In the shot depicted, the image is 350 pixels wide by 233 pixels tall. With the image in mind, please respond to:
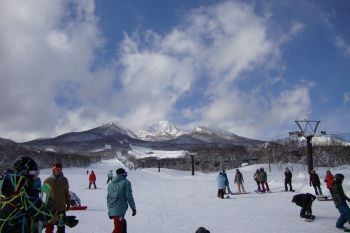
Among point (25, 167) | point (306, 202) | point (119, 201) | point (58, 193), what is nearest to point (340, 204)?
point (306, 202)

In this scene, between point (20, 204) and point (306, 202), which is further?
point (306, 202)

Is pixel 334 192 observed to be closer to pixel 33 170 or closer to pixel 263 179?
pixel 33 170

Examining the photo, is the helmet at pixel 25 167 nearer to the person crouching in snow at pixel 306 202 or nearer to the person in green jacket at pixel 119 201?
the person in green jacket at pixel 119 201

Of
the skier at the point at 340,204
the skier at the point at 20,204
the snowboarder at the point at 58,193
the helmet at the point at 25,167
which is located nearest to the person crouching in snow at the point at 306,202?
the skier at the point at 340,204

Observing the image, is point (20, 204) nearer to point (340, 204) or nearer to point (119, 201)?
point (119, 201)

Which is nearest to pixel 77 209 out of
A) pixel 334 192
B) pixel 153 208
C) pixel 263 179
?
pixel 153 208

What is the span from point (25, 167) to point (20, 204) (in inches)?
16.8

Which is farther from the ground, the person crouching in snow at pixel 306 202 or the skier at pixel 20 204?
the skier at pixel 20 204

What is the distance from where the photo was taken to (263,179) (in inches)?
1019

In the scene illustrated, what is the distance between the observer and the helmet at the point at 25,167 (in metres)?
4.66

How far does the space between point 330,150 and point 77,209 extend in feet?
333

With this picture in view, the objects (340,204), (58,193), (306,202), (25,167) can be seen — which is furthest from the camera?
(306,202)

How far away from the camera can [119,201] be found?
9.18 meters

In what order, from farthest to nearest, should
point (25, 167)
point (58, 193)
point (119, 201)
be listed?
point (119, 201), point (58, 193), point (25, 167)
